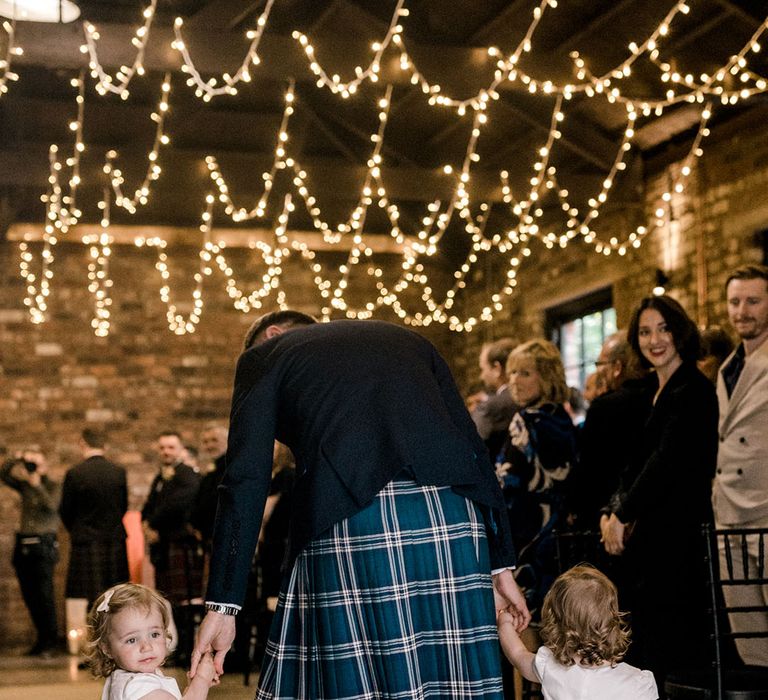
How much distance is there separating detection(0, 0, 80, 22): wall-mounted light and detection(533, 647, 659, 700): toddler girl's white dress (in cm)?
394

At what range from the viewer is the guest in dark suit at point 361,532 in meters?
2.22

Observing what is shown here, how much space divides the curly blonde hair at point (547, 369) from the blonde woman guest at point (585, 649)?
5.76 feet

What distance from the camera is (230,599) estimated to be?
2248 millimetres

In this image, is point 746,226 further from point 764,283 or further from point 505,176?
point 764,283

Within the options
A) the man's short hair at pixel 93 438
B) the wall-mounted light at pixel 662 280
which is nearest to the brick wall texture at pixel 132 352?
the wall-mounted light at pixel 662 280

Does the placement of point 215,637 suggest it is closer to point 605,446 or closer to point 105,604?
point 105,604

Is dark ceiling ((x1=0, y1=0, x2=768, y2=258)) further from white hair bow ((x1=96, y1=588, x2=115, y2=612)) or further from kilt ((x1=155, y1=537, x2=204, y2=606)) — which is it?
white hair bow ((x1=96, y1=588, x2=115, y2=612))

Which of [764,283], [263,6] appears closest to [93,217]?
[263,6]

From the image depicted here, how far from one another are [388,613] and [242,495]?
13.7 inches

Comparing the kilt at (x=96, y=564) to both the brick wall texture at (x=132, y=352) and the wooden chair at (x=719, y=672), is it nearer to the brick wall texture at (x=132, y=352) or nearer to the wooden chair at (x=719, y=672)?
the brick wall texture at (x=132, y=352)

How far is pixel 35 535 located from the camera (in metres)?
8.89

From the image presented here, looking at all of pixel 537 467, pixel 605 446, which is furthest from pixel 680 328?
pixel 537 467

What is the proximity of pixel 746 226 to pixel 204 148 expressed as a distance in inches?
175

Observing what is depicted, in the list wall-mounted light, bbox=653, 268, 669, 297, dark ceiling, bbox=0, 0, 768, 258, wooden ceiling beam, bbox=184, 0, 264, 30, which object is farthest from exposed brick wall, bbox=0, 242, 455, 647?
wall-mounted light, bbox=653, 268, 669, 297
